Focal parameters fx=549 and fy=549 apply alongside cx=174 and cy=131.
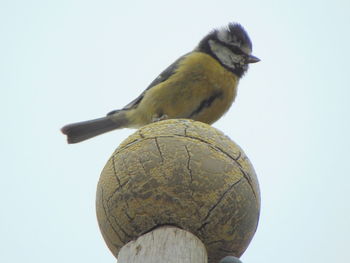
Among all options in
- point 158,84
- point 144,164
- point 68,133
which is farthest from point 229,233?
point 68,133

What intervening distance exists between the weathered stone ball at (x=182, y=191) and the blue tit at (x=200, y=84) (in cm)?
195

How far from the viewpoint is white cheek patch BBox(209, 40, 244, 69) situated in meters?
4.83

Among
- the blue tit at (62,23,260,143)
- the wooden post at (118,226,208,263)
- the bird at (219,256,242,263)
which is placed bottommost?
the bird at (219,256,242,263)

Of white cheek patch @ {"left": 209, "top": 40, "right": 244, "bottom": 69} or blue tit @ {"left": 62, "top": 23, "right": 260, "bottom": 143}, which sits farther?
white cheek patch @ {"left": 209, "top": 40, "right": 244, "bottom": 69}

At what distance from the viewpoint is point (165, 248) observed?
2.04 m

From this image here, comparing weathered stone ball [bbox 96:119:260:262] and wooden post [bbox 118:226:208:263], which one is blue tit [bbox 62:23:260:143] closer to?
weathered stone ball [bbox 96:119:260:262]

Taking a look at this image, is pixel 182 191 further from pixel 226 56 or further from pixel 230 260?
pixel 226 56

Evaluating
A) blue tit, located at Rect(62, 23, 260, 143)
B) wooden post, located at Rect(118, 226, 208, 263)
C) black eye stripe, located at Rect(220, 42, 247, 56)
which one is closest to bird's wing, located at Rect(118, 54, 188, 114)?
blue tit, located at Rect(62, 23, 260, 143)

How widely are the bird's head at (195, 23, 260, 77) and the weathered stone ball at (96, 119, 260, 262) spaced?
2548mm

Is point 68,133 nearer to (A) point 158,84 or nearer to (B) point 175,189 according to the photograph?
(A) point 158,84

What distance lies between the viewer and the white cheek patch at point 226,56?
190 inches

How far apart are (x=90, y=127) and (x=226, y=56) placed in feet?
5.04

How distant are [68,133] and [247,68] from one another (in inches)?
71.0

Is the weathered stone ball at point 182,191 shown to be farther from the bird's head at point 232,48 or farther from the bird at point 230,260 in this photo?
the bird's head at point 232,48
